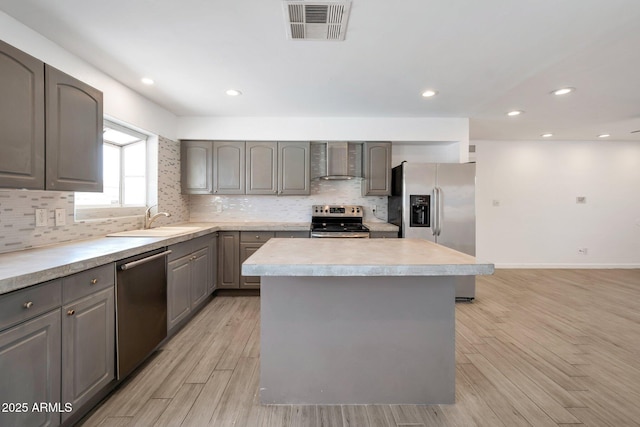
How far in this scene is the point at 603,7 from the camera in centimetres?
165

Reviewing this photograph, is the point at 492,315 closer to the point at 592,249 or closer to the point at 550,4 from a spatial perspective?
the point at 550,4

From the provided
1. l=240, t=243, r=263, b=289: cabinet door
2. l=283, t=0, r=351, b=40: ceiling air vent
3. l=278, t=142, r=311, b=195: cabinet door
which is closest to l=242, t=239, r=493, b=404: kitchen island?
l=283, t=0, r=351, b=40: ceiling air vent

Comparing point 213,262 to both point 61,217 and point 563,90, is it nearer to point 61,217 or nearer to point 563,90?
point 61,217

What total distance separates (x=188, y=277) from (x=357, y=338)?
6.28 feet

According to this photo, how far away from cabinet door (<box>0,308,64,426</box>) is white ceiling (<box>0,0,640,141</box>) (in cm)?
180

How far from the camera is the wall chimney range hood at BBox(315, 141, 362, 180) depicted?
3949 millimetres

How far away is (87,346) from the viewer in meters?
1.56

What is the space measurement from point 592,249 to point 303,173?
564 cm

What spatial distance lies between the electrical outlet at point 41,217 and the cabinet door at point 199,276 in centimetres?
119

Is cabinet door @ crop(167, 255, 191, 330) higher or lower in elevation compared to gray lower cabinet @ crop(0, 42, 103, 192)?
lower

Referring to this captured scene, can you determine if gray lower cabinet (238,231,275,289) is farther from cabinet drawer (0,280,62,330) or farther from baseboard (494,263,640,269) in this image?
baseboard (494,263,640,269)

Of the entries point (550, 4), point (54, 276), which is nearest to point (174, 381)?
point (54, 276)

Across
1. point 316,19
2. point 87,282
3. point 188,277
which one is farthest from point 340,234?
point 87,282

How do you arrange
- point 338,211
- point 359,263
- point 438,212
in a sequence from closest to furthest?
point 359,263, point 438,212, point 338,211
